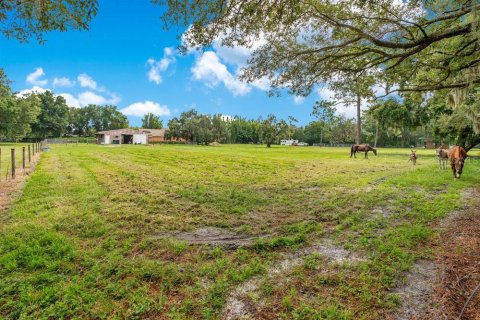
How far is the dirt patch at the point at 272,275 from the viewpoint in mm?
2959

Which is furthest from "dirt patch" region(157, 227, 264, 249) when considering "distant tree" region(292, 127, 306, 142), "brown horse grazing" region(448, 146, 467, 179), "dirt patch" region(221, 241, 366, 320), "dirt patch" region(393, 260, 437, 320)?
"distant tree" region(292, 127, 306, 142)

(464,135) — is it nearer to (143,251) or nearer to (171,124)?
(143,251)

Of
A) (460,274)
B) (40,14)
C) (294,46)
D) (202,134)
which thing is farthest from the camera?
(202,134)

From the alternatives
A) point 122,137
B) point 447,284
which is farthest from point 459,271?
point 122,137

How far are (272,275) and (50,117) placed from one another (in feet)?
285

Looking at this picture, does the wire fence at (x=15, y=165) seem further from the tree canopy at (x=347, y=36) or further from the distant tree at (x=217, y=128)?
the distant tree at (x=217, y=128)

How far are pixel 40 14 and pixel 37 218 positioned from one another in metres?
3.91

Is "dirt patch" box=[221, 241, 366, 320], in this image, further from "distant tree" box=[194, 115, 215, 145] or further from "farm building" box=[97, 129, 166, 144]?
"farm building" box=[97, 129, 166, 144]

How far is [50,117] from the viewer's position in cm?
7419

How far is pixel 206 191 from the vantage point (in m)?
8.98

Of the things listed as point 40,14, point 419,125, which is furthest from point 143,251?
point 419,125

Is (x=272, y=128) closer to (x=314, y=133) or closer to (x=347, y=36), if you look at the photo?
(x=314, y=133)

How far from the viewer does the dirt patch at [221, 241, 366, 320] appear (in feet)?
9.71

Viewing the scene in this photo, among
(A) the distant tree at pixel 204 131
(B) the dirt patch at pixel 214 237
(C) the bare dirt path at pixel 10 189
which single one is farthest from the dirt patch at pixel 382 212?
(A) the distant tree at pixel 204 131
